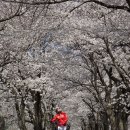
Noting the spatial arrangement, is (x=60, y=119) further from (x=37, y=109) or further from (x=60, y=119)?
(x=37, y=109)

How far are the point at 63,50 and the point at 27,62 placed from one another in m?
4.28

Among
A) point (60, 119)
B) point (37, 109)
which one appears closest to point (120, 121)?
point (37, 109)

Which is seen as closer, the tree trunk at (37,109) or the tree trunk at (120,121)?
the tree trunk at (37,109)

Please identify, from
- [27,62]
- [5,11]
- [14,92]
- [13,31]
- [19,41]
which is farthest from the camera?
[14,92]

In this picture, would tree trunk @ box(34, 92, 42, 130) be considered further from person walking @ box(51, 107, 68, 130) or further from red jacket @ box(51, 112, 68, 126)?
red jacket @ box(51, 112, 68, 126)

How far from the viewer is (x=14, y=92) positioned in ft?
89.9

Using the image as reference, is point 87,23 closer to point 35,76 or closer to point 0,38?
point 0,38

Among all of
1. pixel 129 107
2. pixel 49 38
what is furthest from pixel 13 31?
pixel 129 107

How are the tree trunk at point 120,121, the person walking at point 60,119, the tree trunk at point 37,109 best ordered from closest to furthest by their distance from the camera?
the person walking at point 60,119 < the tree trunk at point 37,109 < the tree trunk at point 120,121

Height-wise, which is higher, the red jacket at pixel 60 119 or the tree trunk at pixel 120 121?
the tree trunk at pixel 120 121

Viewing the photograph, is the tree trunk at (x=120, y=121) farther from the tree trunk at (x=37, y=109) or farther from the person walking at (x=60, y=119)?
the person walking at (x=60, y=119)

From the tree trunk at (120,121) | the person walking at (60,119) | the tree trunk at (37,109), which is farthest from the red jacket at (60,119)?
the tree trunk at (120,121)

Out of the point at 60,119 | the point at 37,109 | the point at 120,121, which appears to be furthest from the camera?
the point at 120,121

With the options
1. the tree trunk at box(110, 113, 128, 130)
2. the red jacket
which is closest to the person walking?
the red jacket
